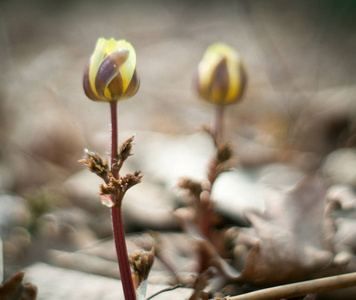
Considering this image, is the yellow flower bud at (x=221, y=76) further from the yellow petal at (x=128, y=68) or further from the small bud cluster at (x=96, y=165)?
the small bud cluster at (x=96, y=165)

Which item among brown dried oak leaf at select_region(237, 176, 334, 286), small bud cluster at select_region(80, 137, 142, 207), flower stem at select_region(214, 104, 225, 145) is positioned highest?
flower stem at select_region(214, 104, 225, 145)

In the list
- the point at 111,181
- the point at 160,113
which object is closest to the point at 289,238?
the point at 111,181

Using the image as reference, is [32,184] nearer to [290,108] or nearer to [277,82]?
[290,108]

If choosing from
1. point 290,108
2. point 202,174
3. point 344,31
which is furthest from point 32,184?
point 344,31

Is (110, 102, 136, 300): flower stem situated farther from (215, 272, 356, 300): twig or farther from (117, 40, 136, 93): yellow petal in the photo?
(215, 272, 356, 300): twig

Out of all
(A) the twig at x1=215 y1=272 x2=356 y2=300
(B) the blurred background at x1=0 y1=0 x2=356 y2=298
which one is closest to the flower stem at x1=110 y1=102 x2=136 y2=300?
(A) the twig at x1=215 y1=272 x2=356 y2=300

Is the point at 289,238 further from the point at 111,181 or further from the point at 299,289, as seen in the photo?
the point at 111,181
